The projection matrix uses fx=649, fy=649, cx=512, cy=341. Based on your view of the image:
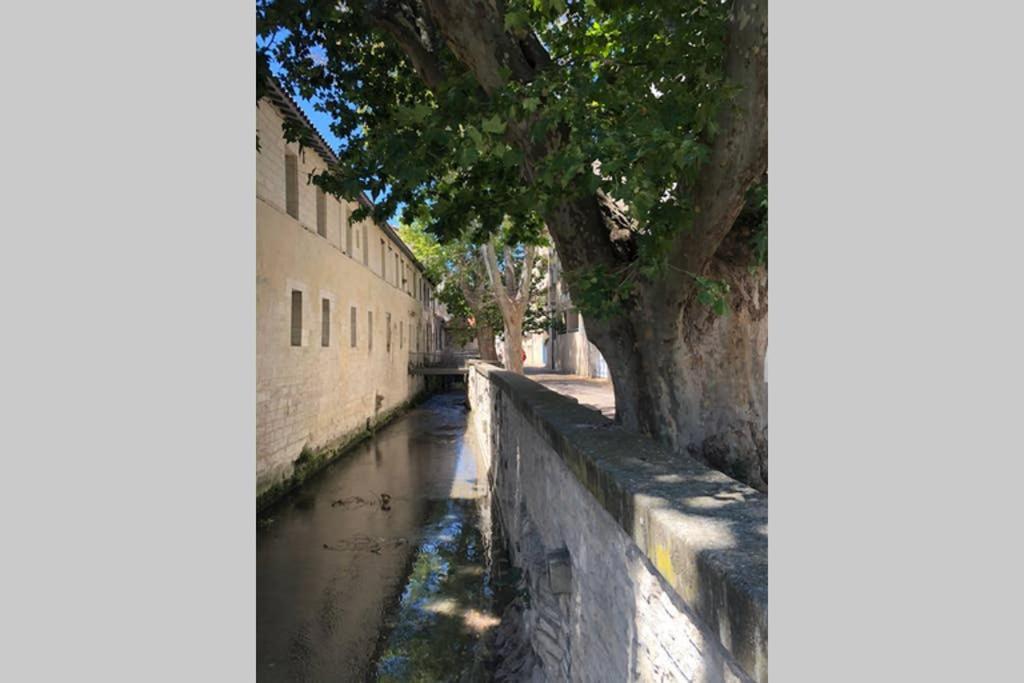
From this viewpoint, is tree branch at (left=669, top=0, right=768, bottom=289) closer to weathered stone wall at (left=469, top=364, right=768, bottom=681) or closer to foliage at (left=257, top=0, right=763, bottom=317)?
foliage at (left=257, top=0, right=763, bottom=317)

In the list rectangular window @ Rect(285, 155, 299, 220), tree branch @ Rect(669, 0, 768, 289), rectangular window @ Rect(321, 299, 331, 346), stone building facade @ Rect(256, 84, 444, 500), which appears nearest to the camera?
tree branch @ Rect(669, 0, 768, 289)

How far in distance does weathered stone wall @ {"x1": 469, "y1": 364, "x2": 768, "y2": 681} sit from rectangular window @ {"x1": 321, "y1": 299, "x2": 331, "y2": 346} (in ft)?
30.5

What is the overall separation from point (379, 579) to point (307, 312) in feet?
21.1

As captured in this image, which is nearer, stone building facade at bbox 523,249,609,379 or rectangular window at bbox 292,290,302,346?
rectangular window at bbox 292,290,302,346

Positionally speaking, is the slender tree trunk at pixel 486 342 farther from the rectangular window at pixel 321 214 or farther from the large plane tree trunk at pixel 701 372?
the large plane tree trunk at pixel 701 372

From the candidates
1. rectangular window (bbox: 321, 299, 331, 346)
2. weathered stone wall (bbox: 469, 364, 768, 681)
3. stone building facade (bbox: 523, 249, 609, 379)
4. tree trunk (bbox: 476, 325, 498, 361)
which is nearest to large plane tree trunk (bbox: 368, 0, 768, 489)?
weathered stone wall (bbox: 469, 364, 768, 681)

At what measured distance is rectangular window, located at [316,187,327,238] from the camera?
45.0 feet

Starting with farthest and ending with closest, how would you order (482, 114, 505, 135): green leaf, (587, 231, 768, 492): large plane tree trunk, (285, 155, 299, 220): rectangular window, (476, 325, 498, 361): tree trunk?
(476, 325, 498, 361): tree trunk < (285, 155, 299, 220): rectangular window < (587, 231, 768, 492): large plane tree trunk < (482, 114, 505, 135): green leaf

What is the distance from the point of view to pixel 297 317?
12344 millimetres

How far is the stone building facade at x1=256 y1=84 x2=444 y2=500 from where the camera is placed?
1051 centimetres

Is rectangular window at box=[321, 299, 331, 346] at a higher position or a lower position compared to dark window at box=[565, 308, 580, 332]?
lower

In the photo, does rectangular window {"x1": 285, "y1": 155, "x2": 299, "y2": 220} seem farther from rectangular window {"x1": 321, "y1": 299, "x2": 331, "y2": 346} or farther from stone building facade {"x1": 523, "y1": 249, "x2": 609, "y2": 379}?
stone building facade {"x1": 523, "y1": 249, "x2": 609, "y2": 379}

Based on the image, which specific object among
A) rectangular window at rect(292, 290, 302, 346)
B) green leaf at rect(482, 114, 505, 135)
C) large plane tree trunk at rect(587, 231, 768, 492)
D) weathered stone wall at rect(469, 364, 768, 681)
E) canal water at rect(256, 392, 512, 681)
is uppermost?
green leaf at rect(482, 114, 505, 135)

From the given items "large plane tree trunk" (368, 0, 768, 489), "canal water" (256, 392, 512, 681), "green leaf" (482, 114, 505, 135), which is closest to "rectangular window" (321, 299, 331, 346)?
"canal water" (256, 392, 512, 681)
